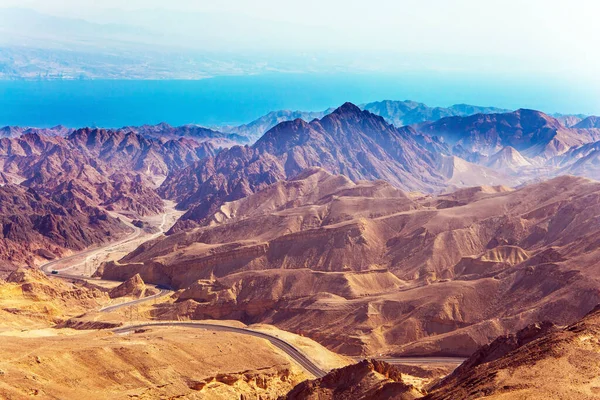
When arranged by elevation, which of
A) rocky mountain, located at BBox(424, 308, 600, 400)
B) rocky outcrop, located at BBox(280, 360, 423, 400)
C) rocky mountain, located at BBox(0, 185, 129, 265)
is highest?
rocky mountain, located at BBox(424, 308, 600, 400)

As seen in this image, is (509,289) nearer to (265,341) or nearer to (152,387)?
(265,341)

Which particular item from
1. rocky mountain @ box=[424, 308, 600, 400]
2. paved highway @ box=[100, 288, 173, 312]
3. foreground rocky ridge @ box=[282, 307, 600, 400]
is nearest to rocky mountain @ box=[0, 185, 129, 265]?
paved highway @ box=[100, 288, 173, 312]

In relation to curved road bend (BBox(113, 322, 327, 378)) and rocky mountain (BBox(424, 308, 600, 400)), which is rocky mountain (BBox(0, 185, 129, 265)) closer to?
curved road bend (BBox(113, 322, 327, 378))

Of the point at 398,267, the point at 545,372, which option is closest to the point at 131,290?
the point at 398,267

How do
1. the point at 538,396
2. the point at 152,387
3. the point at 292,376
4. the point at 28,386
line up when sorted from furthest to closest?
the point at 292,376 → the point at 152,387 → the point at 28,386 → the point at 538,396

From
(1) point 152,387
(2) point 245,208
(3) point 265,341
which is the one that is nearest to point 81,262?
(2) point 245,208

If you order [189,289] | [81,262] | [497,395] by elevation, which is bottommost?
[81,262]
